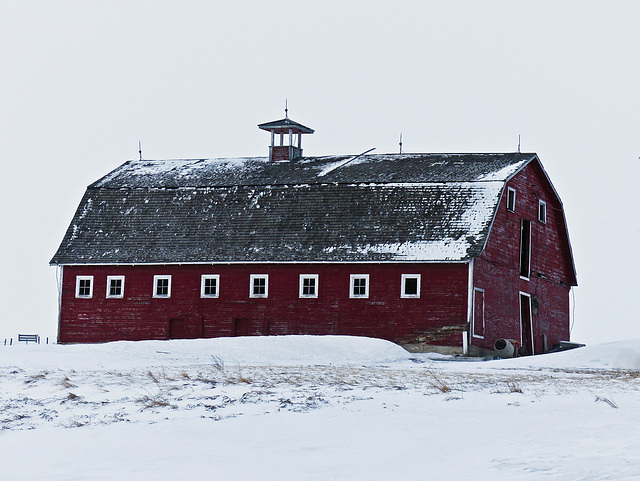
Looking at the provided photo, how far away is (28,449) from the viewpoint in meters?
13.8

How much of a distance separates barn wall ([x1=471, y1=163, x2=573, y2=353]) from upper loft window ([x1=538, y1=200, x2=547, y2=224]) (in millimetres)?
150

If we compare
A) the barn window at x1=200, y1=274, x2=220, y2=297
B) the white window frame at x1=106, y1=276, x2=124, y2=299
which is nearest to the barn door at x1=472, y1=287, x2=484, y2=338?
the barn window at x1=200, y1=274, x2=220, y2=297

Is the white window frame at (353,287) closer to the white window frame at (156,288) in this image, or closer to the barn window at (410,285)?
the barn window at (410,285)

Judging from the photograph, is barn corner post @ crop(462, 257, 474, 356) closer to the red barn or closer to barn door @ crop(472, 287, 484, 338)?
the red barn

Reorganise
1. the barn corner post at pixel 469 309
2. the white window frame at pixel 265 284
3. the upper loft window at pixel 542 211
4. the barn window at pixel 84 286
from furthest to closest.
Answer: the upper loft window at pixel 542 211 → the barn window at pixel 84 286 → the white window frame at pixel 265 284 → the barn corner post at pixel 469 309

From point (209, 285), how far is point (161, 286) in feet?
5.59

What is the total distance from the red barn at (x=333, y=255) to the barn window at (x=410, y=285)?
0.04 metres

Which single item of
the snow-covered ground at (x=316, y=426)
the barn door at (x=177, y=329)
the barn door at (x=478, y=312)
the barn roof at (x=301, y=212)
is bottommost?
the snow-covered ground at (x=316, y=426)

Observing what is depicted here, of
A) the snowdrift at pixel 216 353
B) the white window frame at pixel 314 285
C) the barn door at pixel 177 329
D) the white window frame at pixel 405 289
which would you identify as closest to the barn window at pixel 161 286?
the barn door at pixel 177 329

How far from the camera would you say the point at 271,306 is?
38.0 m

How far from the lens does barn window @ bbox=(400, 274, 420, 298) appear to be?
36409 mm

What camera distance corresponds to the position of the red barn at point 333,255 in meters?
36.4

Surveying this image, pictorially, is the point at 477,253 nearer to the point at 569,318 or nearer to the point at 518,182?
the point at 518,182

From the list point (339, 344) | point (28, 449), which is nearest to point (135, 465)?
point (28, 449)
